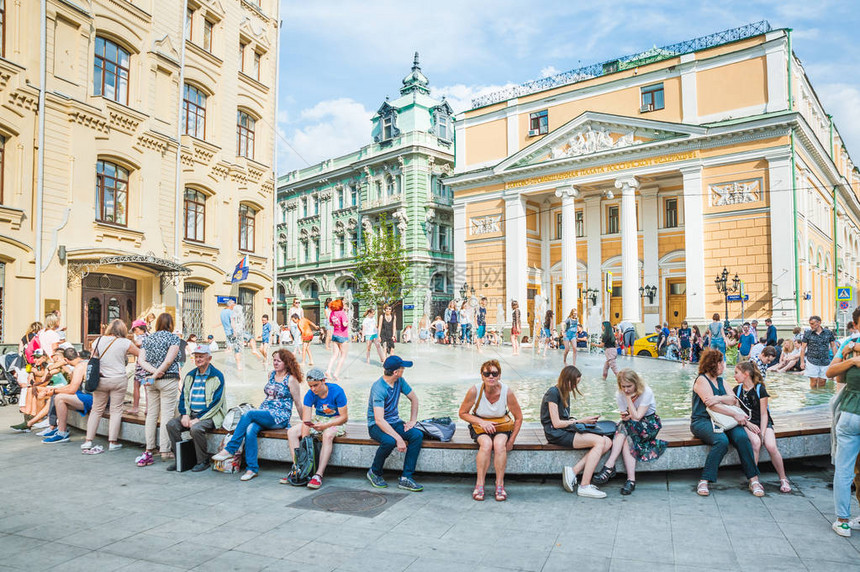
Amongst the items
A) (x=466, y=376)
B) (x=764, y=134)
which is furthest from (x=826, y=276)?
(x=466, y=376)

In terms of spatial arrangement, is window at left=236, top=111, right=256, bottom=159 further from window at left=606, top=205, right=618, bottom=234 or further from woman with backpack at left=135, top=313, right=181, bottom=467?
window at left=606, top=205, right=618, bottom=234

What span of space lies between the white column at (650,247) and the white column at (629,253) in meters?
1.54

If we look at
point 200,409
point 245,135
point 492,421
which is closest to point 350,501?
point 492,421

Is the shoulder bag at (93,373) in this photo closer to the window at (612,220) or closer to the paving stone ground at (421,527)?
the paving stone ground at (421,527)

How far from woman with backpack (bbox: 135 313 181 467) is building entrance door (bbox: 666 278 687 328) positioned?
3369cm

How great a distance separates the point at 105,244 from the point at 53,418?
12592 mm

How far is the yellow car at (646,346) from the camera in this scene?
28.1m

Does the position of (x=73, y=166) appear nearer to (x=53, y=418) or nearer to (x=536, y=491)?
(x=53, y=418)

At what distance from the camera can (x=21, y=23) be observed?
1816 cm

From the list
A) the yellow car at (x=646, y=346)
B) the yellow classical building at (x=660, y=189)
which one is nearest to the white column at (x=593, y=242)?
the yellow classical building at (x=660, y=189)

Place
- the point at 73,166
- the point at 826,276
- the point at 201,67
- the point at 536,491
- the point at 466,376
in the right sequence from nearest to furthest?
the point at 536,491 → the point at 466,376 → the point at 73,166 → the point at 201,67 → the point at 826,276

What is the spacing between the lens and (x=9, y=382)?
48.0 ft

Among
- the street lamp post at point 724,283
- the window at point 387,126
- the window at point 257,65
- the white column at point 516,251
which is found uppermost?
the window at point 387,126

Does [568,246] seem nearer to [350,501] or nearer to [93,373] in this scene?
[93,373]
